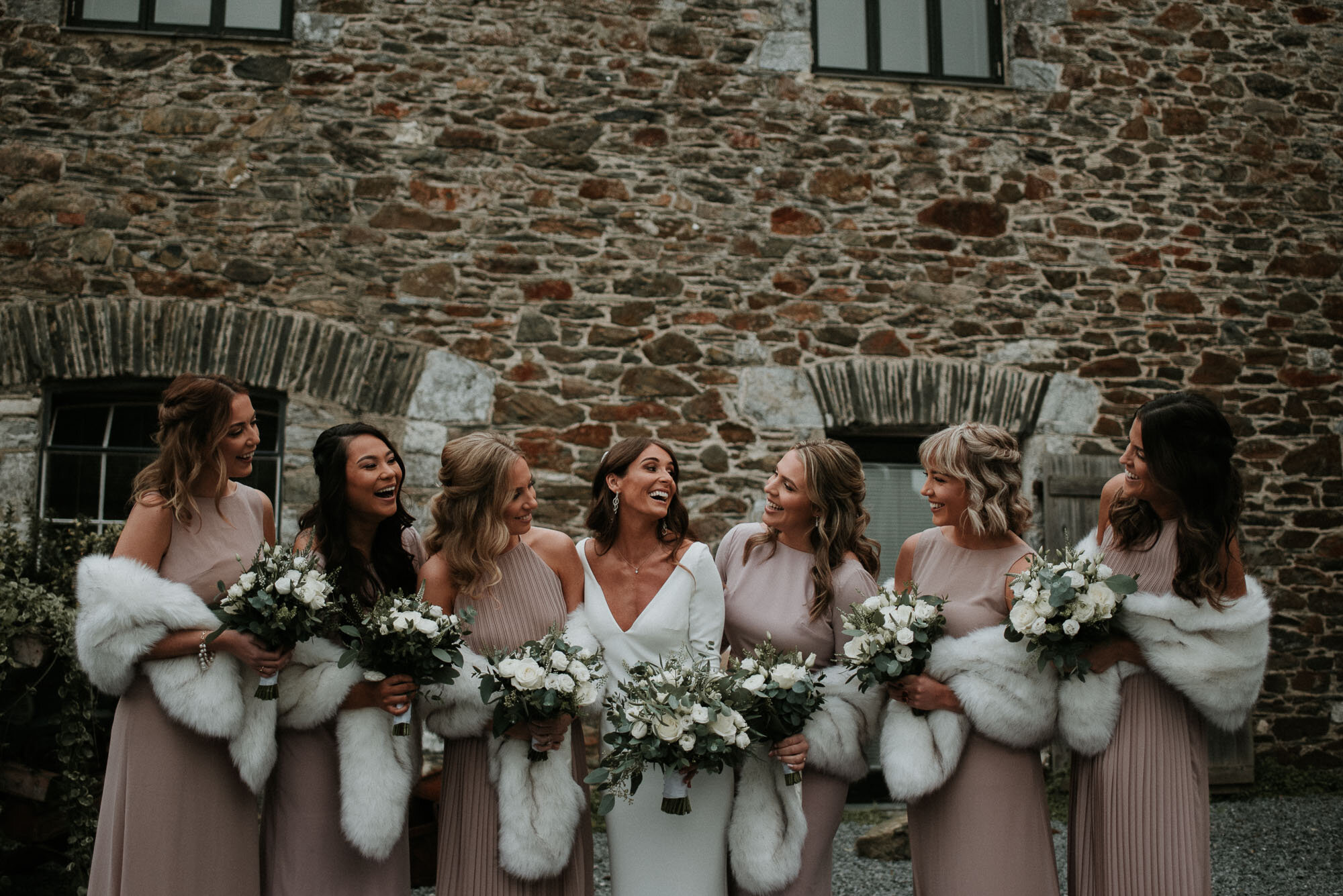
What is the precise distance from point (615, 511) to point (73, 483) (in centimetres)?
461

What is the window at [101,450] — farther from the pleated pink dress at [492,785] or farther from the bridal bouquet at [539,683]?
the bridal bouquet at [539,683]

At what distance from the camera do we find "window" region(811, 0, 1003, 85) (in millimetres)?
7582

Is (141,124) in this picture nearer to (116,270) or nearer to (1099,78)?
(116,270)

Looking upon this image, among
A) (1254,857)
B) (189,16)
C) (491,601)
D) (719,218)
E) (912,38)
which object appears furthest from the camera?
(912,38)

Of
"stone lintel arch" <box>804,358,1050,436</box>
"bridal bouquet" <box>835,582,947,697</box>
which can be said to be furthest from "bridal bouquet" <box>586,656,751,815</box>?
"stone lintel arch" <box>804,358,1050,436</box>

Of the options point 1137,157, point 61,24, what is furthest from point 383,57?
point 1137,157

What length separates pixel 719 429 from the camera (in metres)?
6.97

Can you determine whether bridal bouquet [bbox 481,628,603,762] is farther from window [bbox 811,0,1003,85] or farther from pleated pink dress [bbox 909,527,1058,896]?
window [bbox 811,0,1003,85]

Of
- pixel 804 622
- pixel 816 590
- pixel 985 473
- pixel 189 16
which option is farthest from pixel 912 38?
pixel 804 622

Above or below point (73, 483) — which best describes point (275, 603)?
below

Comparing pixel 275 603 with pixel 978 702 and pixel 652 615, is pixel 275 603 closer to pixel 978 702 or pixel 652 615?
pixel 652 615

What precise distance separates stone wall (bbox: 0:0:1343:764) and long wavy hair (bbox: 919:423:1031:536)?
11.4 ft

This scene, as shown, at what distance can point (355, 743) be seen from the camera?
3240mm

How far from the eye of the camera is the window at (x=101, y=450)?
6.53m
